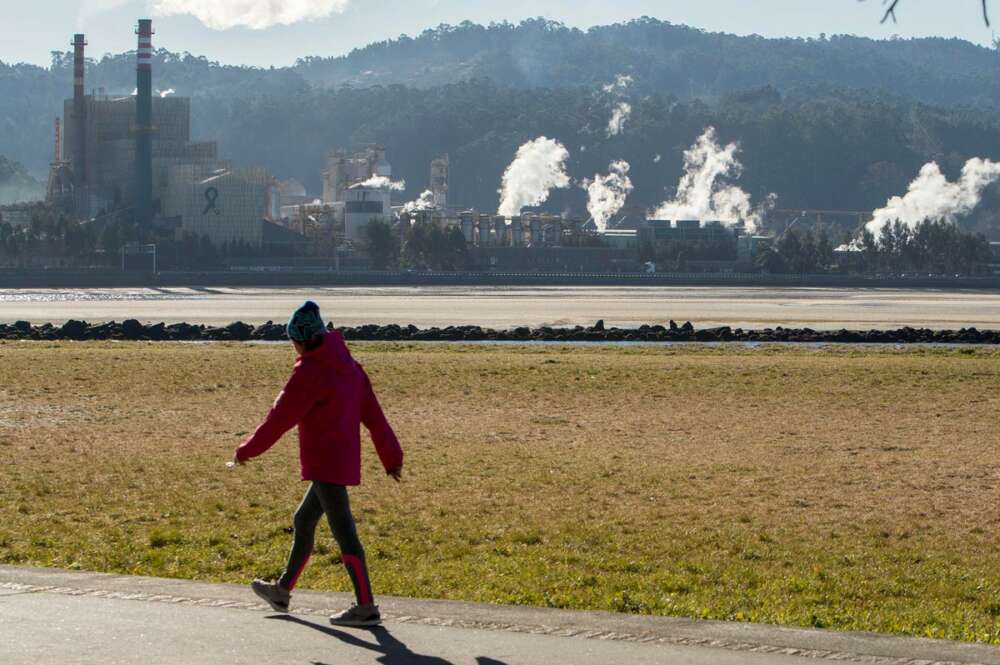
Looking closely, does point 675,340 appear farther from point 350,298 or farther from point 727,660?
point 350,298

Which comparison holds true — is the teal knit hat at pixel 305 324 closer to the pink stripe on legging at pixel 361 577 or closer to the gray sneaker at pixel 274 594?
the pink stripe on legging at pixel 361 577

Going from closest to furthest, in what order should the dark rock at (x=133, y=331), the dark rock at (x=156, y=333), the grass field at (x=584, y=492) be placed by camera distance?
the grass field at (x=584, y=492) < the dark rock at (x=133, y=331) < the dark rock at (x=156, y=333)

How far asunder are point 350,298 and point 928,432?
322 feet

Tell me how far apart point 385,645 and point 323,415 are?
1802 mm

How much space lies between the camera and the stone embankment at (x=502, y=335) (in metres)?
62.4

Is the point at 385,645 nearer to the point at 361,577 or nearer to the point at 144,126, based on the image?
the point at 361,577

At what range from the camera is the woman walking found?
39.2 feet

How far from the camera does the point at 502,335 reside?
64.3 meters

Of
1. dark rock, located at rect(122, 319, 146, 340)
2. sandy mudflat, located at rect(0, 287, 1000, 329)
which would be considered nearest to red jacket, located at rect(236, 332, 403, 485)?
dark rock, located at rect(122, 319, 146, 340)

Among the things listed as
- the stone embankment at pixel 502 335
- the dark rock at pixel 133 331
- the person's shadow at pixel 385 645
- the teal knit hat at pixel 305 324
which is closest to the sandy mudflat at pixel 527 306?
the stone embankment at pixel 502 335

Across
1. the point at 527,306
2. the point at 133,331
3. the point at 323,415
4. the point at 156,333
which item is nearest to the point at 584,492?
the point at 323,415

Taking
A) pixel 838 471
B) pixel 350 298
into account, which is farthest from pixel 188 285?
pixel 838 471

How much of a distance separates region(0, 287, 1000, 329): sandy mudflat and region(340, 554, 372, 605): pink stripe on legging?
6527 centimetres

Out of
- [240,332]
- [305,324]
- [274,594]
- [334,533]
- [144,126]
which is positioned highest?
[144,126]
